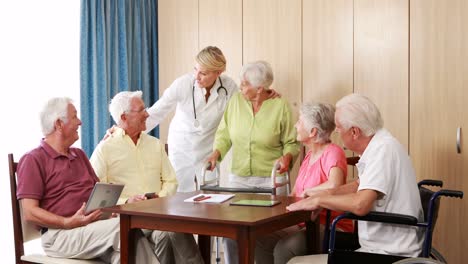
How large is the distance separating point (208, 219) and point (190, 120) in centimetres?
192

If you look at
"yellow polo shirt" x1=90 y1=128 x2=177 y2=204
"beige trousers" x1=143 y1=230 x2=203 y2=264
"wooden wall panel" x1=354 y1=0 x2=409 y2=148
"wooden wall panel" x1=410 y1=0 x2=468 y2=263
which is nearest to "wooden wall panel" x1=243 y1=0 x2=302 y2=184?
"wooden wall panel" x1=354 y1=0 x2=409 y2=148

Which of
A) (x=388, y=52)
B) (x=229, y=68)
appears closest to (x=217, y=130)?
(x=229, y=68)

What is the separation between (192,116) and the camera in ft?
13.7

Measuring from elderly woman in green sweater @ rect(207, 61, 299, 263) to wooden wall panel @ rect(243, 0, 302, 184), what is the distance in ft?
A: 2.34

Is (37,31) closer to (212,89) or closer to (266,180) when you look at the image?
(212,89)

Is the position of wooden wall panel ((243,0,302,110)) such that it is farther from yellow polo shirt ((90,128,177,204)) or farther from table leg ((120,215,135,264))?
table leg ((120,215,135,264))

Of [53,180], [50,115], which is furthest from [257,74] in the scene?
[53,180]

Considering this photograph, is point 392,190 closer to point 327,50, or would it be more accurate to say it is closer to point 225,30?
point 327,50

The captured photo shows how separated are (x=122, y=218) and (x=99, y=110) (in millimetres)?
2129

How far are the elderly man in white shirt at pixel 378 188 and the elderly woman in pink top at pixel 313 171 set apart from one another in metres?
0.43

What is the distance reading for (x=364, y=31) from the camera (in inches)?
163

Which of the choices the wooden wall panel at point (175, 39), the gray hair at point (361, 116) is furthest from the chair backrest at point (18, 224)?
the wooden wall panel at point (175, 39)

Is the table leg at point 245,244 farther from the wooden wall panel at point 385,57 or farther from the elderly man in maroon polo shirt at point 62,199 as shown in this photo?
the wooden wall panel at point 385,57

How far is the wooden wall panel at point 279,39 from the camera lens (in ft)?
14.6
